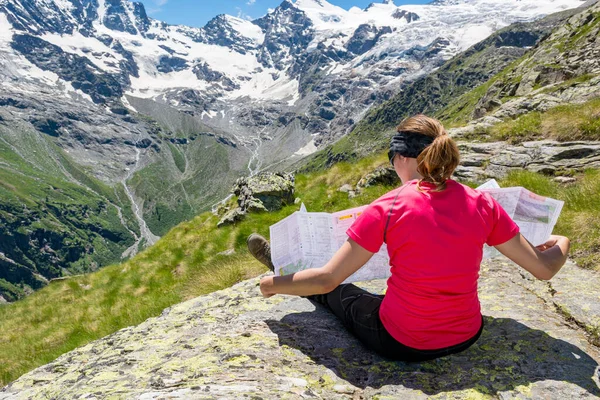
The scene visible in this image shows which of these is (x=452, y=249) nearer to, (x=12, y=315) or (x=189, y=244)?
(x=189, y=244)

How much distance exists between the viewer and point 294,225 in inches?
212

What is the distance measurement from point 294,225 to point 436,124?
2.34 m

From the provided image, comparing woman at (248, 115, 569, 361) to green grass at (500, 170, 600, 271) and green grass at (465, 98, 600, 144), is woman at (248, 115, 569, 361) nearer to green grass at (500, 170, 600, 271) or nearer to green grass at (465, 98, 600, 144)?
green grass at (500, 170, 600, 271)

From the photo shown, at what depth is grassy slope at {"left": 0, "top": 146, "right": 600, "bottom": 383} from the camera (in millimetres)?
9781

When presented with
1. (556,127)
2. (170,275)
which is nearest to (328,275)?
(170,275)

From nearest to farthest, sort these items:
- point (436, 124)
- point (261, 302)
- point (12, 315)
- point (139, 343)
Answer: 1. point (436, 124)
2. point (139, 343)
3. point (261, 302)
4. point (12, 315)

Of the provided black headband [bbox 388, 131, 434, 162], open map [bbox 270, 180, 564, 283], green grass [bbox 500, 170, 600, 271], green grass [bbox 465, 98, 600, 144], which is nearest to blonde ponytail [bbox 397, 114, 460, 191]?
black headband [bbox 388, 131, 434, 162]

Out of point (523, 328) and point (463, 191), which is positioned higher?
point (463, 191)

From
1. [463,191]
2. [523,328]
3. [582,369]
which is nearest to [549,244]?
[523,328]

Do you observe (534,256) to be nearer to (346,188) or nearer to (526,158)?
(526,158)

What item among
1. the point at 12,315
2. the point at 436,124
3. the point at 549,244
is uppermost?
the point at 436,124

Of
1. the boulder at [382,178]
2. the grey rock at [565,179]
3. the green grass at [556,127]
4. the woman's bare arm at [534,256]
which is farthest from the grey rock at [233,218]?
the woman's bare arm at [534,256]

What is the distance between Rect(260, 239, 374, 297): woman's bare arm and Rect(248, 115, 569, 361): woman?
0.01 m

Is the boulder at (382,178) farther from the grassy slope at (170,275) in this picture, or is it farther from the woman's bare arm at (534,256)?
the woman's bare arm at (534,256)
